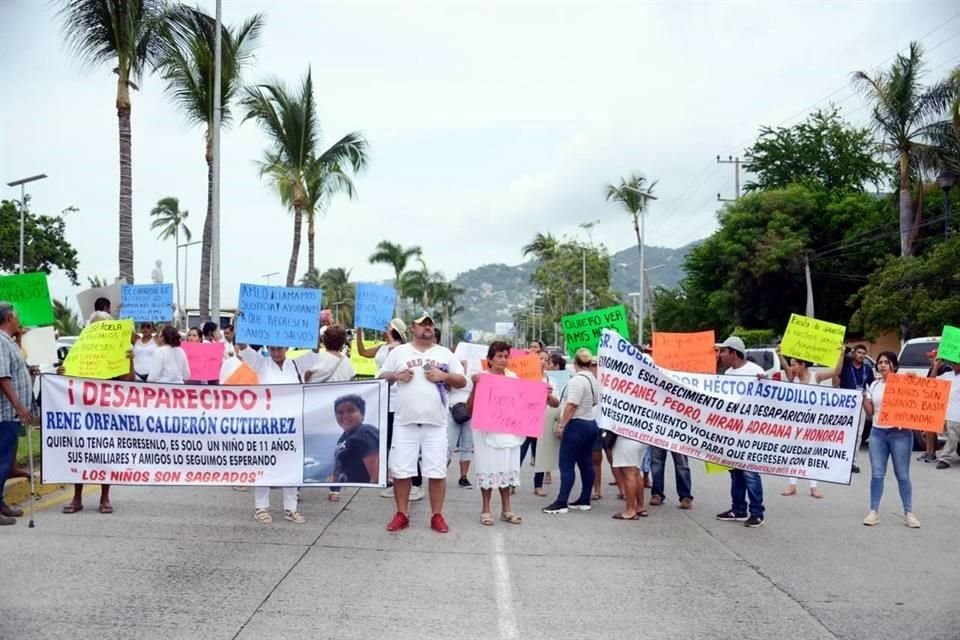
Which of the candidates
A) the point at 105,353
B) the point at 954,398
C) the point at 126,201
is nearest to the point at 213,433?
the point at 105,353

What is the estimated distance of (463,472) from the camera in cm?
1273

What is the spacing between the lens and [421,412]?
9.23m

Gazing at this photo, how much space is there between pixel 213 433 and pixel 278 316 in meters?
1.74

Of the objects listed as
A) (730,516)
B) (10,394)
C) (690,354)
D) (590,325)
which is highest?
(590,325)

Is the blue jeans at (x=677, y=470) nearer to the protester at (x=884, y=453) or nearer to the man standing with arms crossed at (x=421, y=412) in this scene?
the protester at (x=884, y=453)

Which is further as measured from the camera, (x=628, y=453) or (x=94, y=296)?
(x=94, y=296)

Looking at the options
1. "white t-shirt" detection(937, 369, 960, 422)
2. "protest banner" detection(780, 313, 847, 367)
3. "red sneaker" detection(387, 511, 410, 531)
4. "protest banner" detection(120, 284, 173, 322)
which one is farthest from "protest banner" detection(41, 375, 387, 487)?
"white t-shirt" detection(937, 369, 960, 422)

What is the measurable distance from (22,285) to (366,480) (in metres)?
4.22

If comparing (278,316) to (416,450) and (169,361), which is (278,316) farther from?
(416,450)

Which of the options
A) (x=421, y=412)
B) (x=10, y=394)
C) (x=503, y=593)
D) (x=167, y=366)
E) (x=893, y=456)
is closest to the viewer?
(x=503, y=593)

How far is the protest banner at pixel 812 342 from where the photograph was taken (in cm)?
1237

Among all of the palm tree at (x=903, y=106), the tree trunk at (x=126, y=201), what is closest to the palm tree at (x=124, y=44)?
the tree trunk at (x=126, y=201)

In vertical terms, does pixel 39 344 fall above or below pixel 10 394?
above

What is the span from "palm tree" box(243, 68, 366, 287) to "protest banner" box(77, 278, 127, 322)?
15.6m
